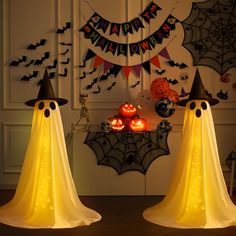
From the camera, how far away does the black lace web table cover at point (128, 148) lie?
397 centimetres

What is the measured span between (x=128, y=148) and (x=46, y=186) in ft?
4.41

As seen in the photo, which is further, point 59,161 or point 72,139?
point 72,139

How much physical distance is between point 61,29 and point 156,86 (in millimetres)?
1461

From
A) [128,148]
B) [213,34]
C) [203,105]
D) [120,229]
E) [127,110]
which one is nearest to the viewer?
A: [120,229]

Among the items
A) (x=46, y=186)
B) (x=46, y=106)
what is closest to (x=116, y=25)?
(x=46, y=106)

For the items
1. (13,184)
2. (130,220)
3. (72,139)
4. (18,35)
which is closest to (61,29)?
(18,35)

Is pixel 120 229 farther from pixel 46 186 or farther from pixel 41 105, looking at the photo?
pixel 41 105

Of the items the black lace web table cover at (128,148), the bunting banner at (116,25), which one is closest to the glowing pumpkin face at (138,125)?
the black lace web table cover at (128,148)

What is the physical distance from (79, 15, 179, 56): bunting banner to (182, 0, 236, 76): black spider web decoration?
279 mm

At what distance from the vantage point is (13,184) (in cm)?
448

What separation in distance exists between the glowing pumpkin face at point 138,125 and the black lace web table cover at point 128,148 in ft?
0.35

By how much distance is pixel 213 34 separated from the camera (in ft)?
14.6

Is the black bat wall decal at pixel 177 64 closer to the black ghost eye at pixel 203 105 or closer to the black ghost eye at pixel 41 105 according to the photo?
the black ghost eye at pixel 203 105

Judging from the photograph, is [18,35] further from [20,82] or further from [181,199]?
[181,199]
